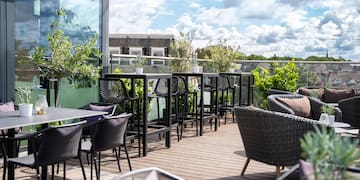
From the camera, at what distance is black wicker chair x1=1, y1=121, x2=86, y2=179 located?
3.22 m

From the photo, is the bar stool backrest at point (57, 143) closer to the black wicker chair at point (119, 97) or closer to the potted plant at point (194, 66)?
the black wicker chair at point (119, 97)

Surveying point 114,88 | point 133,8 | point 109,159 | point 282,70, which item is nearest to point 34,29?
point 114,88

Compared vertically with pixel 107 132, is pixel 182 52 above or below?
above

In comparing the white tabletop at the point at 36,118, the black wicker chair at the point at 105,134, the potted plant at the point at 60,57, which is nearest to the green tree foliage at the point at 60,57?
the potted plant at the point at 60,57

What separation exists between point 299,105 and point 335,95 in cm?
255

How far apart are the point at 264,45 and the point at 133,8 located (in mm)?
4984

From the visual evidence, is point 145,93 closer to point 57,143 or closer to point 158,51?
point 57,143

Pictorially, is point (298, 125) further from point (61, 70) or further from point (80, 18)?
point (80, 18)

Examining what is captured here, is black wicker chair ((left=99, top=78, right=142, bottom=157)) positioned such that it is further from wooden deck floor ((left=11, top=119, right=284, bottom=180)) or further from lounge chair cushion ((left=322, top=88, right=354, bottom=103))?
lounge chair cushion ((left=322, top=88, right=354, bottom=103))

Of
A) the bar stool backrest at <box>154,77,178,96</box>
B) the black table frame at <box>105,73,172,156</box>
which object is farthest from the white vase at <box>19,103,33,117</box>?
the bar stool backrest at <box>154,77,178,96</box>

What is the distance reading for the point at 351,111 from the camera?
659cm

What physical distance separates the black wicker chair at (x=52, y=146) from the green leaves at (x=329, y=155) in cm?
231

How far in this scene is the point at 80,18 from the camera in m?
6.27

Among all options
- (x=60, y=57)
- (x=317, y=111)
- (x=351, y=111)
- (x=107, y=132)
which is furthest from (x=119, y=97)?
(x=351, y=111)
